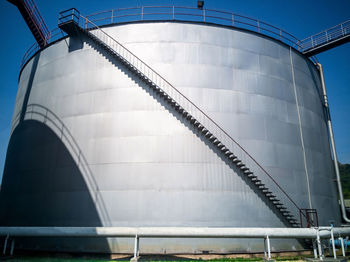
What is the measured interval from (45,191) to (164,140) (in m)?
7.08

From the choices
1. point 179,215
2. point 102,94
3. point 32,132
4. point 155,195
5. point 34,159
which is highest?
point 102,94

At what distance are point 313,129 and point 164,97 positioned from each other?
9.39 meters

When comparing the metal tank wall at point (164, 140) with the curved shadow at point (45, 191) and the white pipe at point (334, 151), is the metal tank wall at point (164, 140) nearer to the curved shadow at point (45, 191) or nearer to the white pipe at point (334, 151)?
the curved shadow at point (45, 191)

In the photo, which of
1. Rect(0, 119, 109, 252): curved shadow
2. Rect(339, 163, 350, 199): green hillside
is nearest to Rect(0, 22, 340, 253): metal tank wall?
Rect(0, 119, 109, 252): curved shadow

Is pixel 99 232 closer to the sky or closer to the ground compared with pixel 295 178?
closer to the ground

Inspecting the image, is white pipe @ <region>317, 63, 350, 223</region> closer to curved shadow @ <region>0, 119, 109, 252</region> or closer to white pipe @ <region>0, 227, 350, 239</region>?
white pipe @ <region>0, 227, 350, 239</region>

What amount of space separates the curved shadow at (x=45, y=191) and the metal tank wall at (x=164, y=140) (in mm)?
61

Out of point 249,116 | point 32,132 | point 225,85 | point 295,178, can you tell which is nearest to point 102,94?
point 32,132

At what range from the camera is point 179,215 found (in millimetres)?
12445

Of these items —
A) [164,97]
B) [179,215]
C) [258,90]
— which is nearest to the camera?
[179,215]

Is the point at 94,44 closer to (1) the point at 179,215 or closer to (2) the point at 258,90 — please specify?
(2) the point at 258,90

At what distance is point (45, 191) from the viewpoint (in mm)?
14500

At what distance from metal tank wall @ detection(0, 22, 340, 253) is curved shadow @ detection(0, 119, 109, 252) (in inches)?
2.4

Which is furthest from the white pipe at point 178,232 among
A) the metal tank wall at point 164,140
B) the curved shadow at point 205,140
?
the curved shadow at point 205,140
